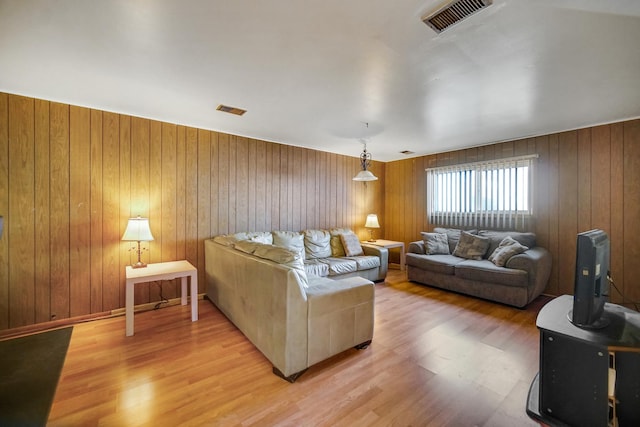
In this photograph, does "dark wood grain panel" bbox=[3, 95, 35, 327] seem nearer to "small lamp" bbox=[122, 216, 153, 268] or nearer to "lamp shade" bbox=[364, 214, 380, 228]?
"small lamp" bbox=[122, 216, 153, 268]

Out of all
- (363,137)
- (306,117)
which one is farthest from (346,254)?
(306,117)

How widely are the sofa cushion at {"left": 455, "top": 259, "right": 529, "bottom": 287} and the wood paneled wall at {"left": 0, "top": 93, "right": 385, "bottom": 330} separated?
3.12 metres

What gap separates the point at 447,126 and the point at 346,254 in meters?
2.49

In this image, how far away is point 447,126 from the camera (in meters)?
3.53

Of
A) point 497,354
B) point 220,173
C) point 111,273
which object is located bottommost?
point 497,354

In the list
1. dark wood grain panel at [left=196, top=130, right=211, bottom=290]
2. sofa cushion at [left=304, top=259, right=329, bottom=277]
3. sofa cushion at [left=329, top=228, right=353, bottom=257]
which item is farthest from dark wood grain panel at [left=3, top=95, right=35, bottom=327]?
sofa cushion at [left=329, top=228, right=353, bottom=257]

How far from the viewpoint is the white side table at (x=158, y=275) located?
2566 mm

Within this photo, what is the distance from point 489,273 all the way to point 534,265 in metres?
0.50

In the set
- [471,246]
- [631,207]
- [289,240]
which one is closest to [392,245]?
[471,246]

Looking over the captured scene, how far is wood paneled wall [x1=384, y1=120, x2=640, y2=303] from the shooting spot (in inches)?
127

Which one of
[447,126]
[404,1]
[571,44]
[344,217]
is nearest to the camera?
[404,1]

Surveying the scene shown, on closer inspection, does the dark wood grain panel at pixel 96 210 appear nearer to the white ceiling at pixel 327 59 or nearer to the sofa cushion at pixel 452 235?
the white ceiling at pixel 327 59

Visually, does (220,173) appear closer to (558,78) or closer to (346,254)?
(346,254)

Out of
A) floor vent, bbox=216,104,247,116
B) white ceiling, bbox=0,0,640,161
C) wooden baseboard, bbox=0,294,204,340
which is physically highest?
floor vent, bbox=216,104,247,116
